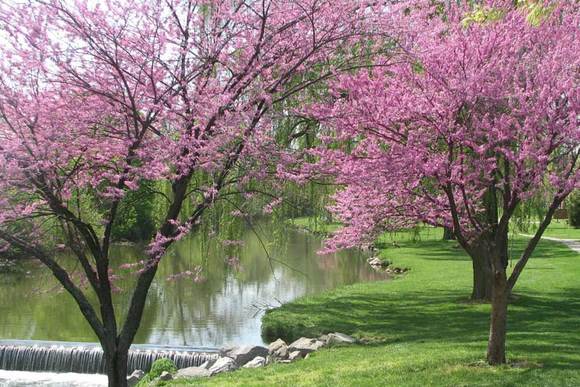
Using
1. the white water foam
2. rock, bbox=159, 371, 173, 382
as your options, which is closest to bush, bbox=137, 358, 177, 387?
rock, bbox=159, 371, 173, 382

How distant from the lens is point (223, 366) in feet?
33.8

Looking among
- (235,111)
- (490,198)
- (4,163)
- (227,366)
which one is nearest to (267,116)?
(235,111)

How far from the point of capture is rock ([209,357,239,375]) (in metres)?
10.2

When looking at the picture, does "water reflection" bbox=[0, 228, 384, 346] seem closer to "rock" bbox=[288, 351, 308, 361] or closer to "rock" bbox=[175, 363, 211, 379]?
"rock" bbox=[288, 351, 308, 361]

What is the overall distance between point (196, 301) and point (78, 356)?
5.34 meters

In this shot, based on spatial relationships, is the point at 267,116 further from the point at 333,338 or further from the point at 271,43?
the point at 333,338

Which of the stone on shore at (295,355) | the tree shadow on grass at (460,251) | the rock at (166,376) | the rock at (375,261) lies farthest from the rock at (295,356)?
the rock at (375,261)

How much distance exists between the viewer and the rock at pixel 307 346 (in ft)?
33.8

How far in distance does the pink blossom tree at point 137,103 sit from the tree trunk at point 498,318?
9.86 feet

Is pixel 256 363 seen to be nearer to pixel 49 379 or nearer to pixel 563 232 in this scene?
pixel 49 379

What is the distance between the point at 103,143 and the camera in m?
5.78

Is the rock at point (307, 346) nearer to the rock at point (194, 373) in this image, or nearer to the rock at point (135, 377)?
the rock at point (194, 373)

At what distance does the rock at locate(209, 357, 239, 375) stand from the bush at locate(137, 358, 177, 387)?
0.81 metres

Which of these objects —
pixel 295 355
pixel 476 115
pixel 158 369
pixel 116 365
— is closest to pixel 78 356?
pixel 158 369
